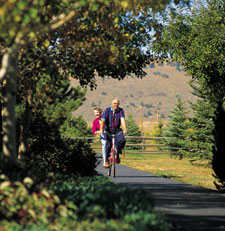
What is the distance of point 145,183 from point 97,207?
8028 millimetres

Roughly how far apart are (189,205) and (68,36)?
4.95 m

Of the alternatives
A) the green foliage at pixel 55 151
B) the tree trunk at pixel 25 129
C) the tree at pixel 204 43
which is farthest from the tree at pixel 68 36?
the tree at pixel 204 43

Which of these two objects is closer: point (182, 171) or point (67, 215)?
point (67, 215)

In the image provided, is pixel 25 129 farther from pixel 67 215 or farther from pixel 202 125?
pixel 202 125

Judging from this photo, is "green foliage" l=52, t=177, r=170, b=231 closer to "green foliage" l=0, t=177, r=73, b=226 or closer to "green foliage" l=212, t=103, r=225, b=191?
"green foliage" l=0, t=177, r=73, b=226

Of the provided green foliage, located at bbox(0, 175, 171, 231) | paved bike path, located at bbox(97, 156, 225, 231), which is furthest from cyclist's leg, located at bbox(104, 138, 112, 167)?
green foliage, located at bbox(0, 175, 171, 231)

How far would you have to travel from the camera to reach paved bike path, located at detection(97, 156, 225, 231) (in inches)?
326

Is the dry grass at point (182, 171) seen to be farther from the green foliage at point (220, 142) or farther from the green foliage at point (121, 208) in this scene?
the green foliage at point (121, 208)

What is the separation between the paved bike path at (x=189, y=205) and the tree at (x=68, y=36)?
2870 millimetres

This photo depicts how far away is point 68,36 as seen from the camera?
12.7 m

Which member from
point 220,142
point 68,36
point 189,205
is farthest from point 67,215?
point 220,142

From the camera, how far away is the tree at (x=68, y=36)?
272 inches

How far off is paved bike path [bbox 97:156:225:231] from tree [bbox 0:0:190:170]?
9.42 ft

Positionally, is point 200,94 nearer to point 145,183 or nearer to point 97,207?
point 145,183
